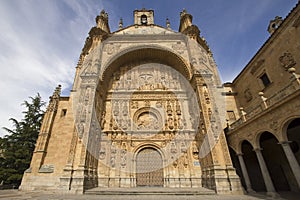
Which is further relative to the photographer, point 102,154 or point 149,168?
point 102,154

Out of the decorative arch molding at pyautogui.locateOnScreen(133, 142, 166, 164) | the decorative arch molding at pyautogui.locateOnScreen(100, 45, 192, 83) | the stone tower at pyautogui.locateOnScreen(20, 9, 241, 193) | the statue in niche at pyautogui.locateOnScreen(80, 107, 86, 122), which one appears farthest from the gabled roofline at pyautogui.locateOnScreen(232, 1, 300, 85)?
the statue in niche at pyautogui.locateOnScreen(80, 107, 86, 122)

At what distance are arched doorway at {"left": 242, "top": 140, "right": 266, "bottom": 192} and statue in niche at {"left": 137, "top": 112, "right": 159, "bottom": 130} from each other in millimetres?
7233

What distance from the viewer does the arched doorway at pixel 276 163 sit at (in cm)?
955

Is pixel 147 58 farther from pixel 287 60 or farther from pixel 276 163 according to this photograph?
pixel 276 163

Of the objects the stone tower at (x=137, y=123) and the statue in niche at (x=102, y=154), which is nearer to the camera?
the stone tower at (x=137, y=123)

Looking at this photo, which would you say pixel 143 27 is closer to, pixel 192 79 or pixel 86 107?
pixel 192 79

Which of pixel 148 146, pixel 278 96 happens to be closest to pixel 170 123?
pixel 148 146

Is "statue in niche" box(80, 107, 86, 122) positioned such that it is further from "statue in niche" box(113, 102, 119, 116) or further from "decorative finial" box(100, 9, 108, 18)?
"decorative finial" box(100, 9, 108, 18)

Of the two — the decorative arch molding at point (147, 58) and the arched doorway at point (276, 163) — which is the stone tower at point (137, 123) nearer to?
the decorative arch molding at point (147, 58)

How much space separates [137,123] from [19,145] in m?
11.8

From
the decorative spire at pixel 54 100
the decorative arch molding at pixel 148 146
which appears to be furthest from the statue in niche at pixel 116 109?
the decorative spire at pixel 54 100

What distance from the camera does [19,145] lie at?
13625 millimetres

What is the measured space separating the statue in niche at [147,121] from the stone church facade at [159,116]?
3.8 inches

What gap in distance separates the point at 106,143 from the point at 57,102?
6109mm
